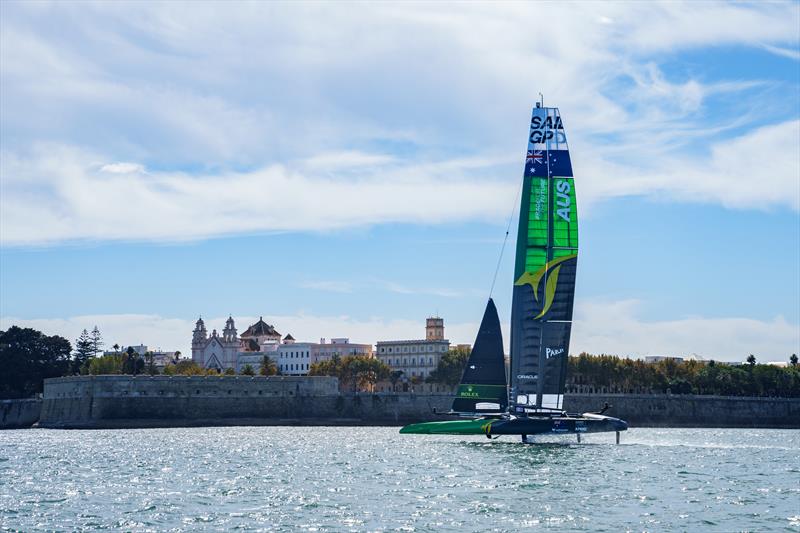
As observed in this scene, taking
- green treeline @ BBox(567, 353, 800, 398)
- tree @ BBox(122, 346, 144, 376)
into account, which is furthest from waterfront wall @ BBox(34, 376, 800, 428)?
green treeline @ BBox(567, 353, 800, 398)

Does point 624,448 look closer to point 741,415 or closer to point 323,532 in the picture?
point 323,532

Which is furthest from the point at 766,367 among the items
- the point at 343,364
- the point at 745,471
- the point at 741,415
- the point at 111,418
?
→ the point at 745,471

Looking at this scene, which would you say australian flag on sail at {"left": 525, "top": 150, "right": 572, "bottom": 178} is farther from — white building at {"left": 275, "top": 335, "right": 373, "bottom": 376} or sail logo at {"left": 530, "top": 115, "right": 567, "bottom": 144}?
white building at {"left": 275, "top": 335, "right": 373, "bottom": 376}

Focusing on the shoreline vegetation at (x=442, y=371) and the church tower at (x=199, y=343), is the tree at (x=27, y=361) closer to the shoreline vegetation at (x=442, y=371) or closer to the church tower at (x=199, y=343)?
the shoreline vegetation at (x=442, y=371)

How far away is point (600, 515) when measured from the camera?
1326 inches

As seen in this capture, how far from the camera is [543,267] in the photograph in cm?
6619

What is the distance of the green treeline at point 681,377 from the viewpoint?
436 ft

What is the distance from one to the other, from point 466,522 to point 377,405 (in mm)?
77259

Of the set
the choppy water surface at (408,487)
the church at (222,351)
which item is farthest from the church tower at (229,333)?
the choppy water surface at (408,487)

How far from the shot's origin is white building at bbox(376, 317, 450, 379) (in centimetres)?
17588

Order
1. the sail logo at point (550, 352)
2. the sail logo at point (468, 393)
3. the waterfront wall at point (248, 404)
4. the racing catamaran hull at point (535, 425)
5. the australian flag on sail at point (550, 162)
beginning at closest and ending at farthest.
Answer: the racing catamaran hull at point (535, 425) → the australian flag on sail at point (550, 162) → the sail logo at point (550, 352) → the sail logo at point (468, 393) → the waterfront wall at point (248, 404)

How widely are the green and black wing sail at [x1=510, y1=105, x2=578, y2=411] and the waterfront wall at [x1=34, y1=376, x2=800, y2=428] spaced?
133 ft

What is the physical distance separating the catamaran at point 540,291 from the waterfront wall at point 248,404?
132 ft

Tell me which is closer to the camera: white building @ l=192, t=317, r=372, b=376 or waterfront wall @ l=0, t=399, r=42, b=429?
waterfront wall @ l=0, t=399, r=42, b=429
